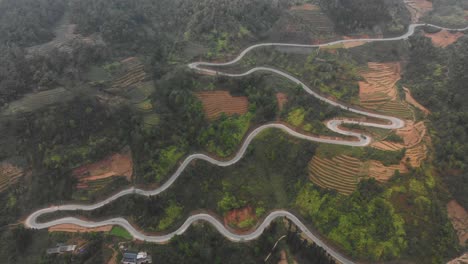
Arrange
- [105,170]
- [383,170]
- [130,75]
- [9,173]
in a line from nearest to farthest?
1. [383,170]
2. [9,173]
3. [105,170]
4. [130,75]

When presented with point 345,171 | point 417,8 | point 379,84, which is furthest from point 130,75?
point 417,8

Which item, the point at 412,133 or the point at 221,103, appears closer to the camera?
the point at 412,133

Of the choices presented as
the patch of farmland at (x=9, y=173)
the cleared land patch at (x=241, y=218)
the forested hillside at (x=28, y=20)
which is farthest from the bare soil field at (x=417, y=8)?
the patch of farmland at (x=9, y=173)

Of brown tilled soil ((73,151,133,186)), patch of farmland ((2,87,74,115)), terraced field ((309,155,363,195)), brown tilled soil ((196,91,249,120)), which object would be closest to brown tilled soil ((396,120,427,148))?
terraced field ((309,155,363,195))

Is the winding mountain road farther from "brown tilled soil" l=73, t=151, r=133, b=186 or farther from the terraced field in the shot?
the terraced field

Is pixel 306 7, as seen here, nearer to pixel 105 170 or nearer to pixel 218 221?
pixel 218 221

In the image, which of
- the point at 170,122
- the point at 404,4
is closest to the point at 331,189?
the point at 170,122

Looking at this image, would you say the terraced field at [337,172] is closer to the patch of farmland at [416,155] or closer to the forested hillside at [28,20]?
the patch of farmland at [416,155]
